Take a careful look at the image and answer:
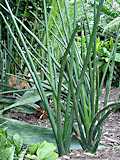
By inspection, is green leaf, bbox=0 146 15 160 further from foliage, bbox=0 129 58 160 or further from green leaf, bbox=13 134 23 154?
green leaf, bbox=13 134 23 154

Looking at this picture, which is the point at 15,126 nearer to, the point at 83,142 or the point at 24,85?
the point at 83,142

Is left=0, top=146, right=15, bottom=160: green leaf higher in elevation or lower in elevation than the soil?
higher

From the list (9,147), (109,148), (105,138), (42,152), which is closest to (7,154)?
(9,147)

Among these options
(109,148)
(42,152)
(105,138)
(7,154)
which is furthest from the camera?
(105,138)

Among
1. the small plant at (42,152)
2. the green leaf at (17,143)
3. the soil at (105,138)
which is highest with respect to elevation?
the green leaf at (17,143)

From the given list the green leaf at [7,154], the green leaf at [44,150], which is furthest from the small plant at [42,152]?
the green leaf at [7,154]

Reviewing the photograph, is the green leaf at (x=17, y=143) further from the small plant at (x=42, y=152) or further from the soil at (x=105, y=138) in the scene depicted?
the soil at (x=105, y=138)

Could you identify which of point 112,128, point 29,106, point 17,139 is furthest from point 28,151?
point 29,106

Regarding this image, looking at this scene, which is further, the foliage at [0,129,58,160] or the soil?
the soil

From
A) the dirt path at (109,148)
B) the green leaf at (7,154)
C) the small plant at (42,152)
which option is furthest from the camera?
the dirt path at (109,148)

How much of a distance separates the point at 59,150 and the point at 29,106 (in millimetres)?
897

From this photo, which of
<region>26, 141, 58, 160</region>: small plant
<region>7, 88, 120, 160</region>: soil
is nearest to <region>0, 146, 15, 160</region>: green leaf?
<region>26, 141, 58, 160</region>: small plant

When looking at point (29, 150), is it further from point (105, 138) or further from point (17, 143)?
point (105, 138)

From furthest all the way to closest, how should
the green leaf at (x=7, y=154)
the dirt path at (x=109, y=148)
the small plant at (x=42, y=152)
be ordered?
the dirt path at (x=109, y=148), the small plant at (x=42, y=152), the green leaf at (x=7, y=154)
